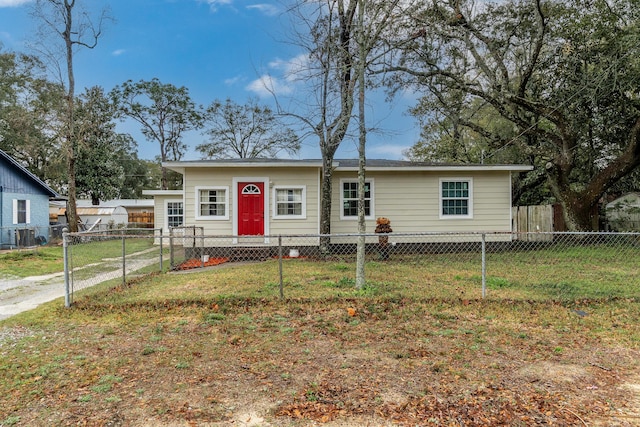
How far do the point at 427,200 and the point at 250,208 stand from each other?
19.1 feet

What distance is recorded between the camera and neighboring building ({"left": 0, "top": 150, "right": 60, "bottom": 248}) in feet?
53.7

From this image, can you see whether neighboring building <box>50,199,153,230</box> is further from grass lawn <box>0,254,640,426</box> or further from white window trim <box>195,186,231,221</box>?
grass lawn <box>0,254,640,426</box>

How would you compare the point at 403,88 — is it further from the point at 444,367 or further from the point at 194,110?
the point at 194,110

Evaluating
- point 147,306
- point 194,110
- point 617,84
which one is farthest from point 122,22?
point 617,84

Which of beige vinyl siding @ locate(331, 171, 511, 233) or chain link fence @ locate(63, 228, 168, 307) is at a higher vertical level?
beige vinyl siding @ locate(331, 171, 511, 233)

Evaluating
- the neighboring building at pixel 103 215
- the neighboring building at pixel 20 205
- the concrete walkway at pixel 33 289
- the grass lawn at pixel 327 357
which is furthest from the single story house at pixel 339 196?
the neighboring building at pixel 103 215

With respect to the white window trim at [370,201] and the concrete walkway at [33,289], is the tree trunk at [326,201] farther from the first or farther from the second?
the concrete walkway at [33,289]

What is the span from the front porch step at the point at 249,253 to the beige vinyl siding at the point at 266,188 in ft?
1.90

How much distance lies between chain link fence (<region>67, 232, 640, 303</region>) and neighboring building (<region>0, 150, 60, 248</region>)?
413cm

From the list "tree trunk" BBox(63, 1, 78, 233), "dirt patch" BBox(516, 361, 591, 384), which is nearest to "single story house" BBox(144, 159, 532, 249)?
"dirt patch" BBox(516, 361, 591, 384)

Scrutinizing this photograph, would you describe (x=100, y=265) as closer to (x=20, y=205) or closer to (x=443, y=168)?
(x=443, y=168)

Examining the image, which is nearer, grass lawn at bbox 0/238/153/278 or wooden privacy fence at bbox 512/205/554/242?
grass lawn at bbox 0/238/153/278

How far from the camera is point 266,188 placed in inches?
447

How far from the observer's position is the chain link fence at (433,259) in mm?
6602
